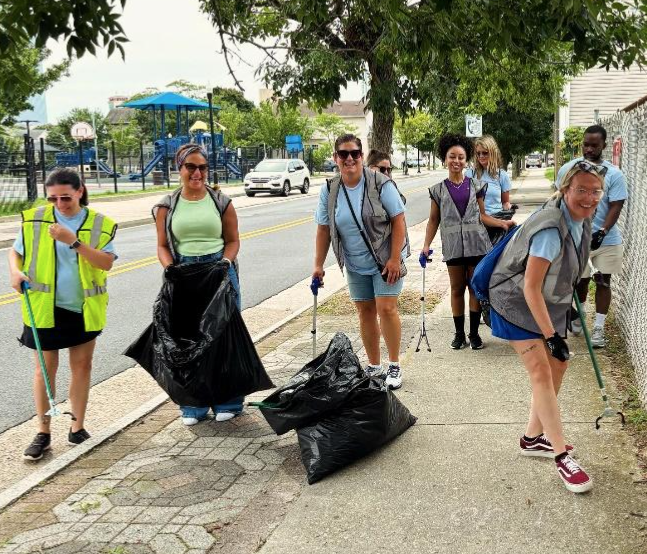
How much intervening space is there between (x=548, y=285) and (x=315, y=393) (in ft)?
4.62

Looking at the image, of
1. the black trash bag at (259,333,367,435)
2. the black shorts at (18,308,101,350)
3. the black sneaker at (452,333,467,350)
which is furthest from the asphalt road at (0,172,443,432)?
the black sneaker at (452,333,467,350)

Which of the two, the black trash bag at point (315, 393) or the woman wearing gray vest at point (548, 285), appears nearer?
the woman wearing gray vest at point (548, 285)

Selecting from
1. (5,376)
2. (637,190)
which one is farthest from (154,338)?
(637,190)

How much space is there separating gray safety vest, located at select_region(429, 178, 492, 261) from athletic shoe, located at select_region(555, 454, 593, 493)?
283 cm

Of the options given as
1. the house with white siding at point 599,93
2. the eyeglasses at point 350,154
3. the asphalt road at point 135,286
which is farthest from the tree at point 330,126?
the eyeglasses at point 350,154

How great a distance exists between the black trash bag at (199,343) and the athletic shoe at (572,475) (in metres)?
1.88

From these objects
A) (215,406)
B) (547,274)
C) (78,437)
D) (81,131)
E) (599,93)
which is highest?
(599,93)

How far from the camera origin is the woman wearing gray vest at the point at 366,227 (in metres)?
5.41

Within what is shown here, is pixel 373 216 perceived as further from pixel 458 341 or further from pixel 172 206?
pixel 458 341

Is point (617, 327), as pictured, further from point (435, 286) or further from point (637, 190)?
point (435, 286)

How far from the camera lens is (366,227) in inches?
214

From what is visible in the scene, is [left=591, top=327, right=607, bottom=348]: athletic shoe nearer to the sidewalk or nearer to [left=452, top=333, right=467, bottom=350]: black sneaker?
[left=452, top=333, right=467, bottom=350]: black sneaker

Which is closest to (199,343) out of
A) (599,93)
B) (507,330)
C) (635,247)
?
(507,330)

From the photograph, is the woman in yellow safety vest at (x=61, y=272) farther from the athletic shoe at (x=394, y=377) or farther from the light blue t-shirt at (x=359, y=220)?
the athletic shoe at (x=394, y=377)
